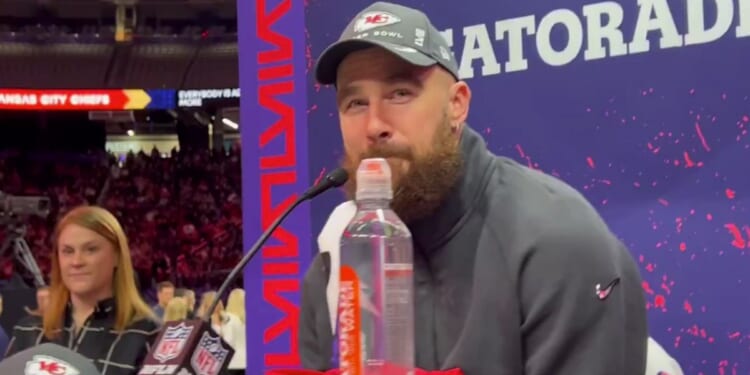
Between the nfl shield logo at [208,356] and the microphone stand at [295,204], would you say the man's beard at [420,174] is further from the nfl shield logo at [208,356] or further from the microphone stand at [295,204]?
the nfl shield logo at [208,356]

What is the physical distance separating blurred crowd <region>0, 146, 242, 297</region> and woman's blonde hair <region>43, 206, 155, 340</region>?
913 cm

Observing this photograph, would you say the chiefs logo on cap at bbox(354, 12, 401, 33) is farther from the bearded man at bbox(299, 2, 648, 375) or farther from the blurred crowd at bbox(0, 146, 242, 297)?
the blurred crowd at bbox(0, 146, 242, 297)

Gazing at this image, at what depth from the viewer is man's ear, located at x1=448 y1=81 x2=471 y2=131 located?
1180 millimetres

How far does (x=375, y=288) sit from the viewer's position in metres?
0.93

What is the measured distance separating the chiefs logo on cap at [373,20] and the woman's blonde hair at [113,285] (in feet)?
4.73

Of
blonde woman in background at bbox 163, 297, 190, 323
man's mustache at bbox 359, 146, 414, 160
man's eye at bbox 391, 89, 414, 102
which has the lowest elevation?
blonde woman in background at bbox 163, 297, 190, 323

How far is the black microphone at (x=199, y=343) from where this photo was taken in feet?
3.65

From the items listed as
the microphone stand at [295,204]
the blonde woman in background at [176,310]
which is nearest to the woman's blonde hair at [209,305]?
the microphone stand at [295,204]

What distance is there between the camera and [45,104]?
1192cm

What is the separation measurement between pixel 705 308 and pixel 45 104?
11154 millimetres

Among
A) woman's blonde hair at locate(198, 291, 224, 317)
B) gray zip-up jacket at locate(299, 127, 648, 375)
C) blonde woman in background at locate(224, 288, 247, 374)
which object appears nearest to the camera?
gray zip-up jacket at locate(299, 127, 648, 375)

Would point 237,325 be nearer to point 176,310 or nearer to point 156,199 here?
point 176,310

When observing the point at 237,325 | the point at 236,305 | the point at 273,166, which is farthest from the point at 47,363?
the point at 236,305

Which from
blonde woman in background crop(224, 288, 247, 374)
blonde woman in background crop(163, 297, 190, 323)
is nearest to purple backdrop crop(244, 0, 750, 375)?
blonde woman in background crop(163, 297, 190, 323)
